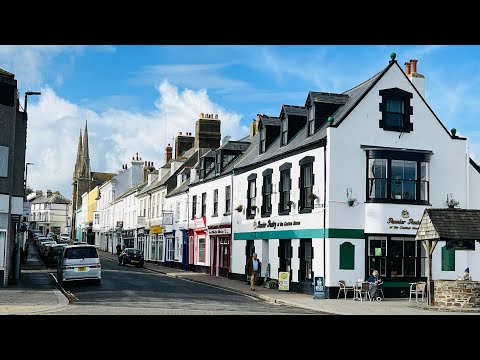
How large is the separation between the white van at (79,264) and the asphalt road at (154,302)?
46 cm

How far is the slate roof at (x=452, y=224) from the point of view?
2134 cm

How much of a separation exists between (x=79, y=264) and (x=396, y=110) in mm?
15269

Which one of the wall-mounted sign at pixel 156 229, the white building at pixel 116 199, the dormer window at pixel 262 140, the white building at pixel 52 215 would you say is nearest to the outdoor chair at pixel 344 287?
the dormer window at pixel 262 140

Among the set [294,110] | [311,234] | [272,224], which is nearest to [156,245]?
[272,224]

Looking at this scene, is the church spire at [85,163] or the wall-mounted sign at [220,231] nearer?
the wall-mounted sign at [220,231]

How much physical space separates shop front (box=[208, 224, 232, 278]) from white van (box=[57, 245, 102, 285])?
11.4 metres

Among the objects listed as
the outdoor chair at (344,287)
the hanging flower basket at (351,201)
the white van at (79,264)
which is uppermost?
the hanging flower basket at (351,201)

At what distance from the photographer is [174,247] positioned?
4909 cm

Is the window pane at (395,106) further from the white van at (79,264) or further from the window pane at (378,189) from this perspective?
the white van at (79,264)

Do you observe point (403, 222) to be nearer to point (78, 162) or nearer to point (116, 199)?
point (116, 199)

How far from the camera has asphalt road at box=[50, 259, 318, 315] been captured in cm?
1747
